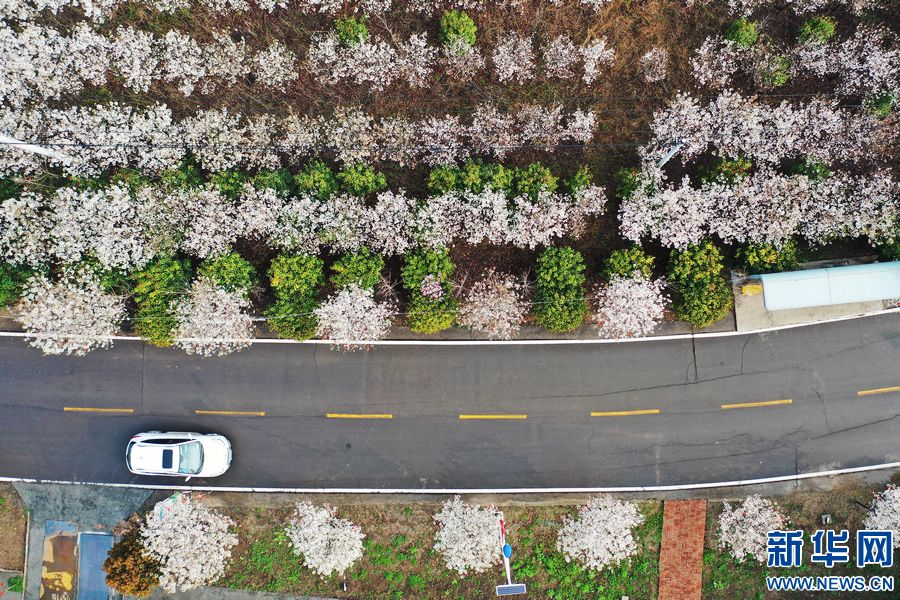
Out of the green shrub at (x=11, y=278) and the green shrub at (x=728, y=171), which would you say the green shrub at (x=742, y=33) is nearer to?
the green shrub at (x=728, y=171)

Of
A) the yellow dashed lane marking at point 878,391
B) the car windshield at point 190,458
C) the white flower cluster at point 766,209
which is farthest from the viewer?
A: the yellow dashed lane marking at point 878,391

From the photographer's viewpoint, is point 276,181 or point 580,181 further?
point 580,181

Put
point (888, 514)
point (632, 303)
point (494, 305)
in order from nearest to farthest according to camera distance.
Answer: point (632, 303), point (494, 305), point (888, 514)

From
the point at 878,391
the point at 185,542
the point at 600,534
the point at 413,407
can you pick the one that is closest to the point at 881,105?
the point at 878,391

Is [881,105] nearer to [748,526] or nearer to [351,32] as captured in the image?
[748,526]

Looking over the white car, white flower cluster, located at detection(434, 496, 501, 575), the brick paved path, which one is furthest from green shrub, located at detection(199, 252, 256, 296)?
the brick paved path

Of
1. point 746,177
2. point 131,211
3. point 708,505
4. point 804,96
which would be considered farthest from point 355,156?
point 708,505

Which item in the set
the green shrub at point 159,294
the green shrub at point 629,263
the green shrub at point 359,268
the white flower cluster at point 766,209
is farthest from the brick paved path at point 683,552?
the green shrub at point 159,294
